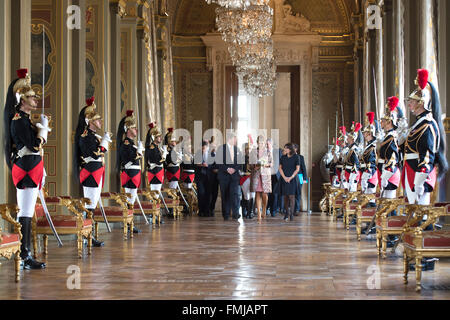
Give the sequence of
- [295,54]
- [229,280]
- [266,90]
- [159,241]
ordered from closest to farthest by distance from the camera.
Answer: [229,280]
[159,241]
[266,90]
[295,54]

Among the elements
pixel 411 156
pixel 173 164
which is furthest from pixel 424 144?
pixel 173 164

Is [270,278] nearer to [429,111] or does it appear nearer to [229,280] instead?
[229,280]

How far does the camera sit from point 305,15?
1831cm

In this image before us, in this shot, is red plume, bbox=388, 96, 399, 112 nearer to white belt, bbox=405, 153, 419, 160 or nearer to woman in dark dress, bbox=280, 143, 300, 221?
white belt, bbox=405, 153, 419, 160

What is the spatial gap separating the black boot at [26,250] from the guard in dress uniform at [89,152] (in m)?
1.87

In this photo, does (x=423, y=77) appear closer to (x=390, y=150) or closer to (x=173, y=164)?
(x=390, y=150)

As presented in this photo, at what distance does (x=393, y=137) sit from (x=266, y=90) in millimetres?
8267

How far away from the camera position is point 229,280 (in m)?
5.34

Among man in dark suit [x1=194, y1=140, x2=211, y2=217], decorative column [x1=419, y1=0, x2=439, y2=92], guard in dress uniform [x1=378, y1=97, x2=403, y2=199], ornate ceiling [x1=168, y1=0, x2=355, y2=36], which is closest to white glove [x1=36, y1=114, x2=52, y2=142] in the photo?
guard in dress uniform [x1=378, y1=97, x2=403, y2=199]

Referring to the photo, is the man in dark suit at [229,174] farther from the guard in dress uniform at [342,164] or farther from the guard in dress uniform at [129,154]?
the guard in dress uniform at [129,154]

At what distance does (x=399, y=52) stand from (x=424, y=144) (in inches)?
216

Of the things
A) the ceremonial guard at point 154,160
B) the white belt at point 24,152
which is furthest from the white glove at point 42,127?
the ceremonial guard at point 154,160

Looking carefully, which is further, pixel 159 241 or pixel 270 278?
pixel 159 241
